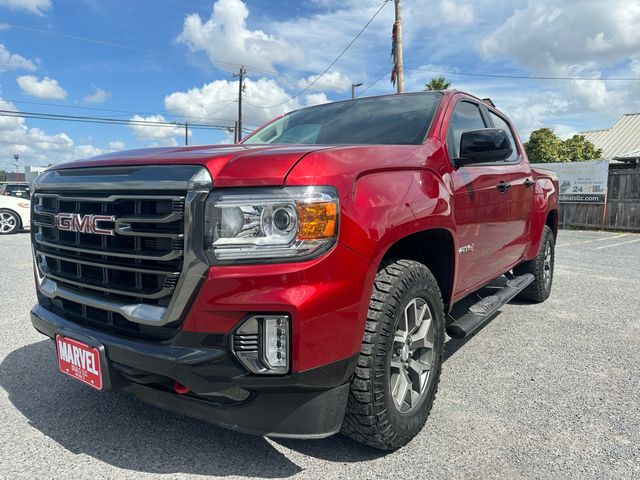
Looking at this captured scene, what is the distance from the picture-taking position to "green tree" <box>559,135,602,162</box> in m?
29.5

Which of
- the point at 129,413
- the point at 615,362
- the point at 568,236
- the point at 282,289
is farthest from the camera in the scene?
the point at 568,236

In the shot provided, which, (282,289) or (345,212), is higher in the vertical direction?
(345,212)

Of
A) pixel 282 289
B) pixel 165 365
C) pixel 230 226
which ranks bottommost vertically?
pixel 165 365

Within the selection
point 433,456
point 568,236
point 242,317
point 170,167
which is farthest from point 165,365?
point 568,236

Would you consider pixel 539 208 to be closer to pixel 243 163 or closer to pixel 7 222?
pixel 243 163

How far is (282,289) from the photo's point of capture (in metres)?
1.74

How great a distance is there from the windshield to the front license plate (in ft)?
5.98

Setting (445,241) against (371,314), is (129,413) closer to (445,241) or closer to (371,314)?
(371,314)

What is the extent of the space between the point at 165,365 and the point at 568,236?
48.0 ft

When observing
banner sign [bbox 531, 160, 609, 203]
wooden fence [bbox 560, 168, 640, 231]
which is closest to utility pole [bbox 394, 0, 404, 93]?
Answer: banner sign [bbox 531, 160, 609, 203]

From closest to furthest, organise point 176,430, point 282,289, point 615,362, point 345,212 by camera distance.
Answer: point 282,289 → point 345,212 → point 176,430 → point 615,362

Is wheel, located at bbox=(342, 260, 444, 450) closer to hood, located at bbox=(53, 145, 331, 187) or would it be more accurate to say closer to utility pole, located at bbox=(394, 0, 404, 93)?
hood, located at bbox=(53, 145, 331, 187)

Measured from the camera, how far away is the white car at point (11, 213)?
12570 mm

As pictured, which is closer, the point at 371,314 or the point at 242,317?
the point at 242,317
